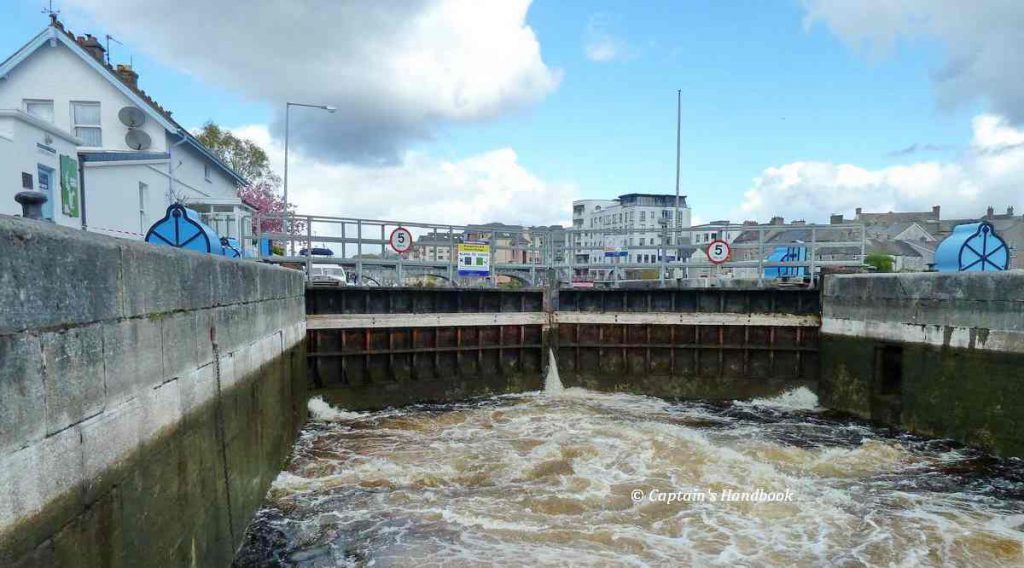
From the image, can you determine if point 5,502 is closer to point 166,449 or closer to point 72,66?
point 166,449

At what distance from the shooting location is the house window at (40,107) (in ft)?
69.3

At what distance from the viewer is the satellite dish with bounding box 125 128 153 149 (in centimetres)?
2122

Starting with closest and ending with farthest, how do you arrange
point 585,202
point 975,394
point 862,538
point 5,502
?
point 5,502
point 862,538
point 975,394
point 585,202

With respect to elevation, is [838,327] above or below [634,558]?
above

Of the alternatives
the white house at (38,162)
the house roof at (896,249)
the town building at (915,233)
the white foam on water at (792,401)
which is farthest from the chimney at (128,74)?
the house roof at (896,249)

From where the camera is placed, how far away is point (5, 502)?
2691 millimetres

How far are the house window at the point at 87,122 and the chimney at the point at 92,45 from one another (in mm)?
1837

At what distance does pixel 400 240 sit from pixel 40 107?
55.8ft

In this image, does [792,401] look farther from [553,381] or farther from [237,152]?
[237,152]

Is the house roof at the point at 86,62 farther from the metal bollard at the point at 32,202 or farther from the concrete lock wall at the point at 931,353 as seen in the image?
the concrete lock wall at the point at 931,353

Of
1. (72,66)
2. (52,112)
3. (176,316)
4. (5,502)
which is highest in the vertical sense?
(72,66)

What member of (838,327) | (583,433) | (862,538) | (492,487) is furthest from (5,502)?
(838,327)

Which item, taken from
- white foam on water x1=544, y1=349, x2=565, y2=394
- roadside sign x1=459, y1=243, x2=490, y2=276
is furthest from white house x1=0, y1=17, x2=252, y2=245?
white foam on water x1=544, y1=349, x2=565, y2=394

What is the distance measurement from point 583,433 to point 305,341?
6.12 metres
